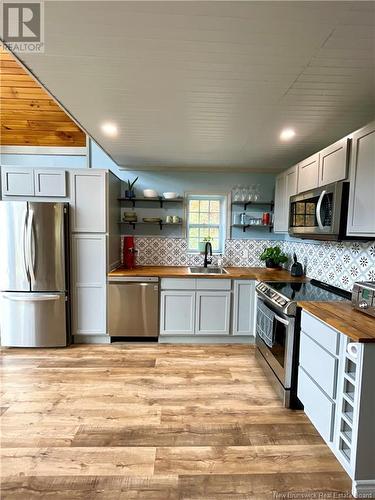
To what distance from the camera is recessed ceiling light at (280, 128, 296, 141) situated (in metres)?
2.42

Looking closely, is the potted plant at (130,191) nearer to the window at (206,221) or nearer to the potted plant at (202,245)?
the window at (206,221)

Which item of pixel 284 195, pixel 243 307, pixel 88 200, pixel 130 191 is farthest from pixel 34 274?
pixel 284 195

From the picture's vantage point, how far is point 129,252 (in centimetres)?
365

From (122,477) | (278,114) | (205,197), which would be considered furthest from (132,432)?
(205,197)

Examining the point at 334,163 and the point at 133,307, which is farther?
the point at 133,307

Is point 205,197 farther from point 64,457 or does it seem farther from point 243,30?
point 64,457

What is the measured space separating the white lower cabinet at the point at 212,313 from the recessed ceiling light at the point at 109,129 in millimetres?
2034

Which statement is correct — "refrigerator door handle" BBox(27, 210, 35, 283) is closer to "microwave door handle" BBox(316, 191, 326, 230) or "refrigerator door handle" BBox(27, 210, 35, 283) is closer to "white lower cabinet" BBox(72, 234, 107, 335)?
"white lower cabinet" BBox(72, 234, 107, 335)

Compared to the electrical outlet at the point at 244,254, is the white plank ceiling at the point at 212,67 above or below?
above

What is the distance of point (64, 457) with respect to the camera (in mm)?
1626

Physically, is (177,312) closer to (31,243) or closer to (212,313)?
(212,313)

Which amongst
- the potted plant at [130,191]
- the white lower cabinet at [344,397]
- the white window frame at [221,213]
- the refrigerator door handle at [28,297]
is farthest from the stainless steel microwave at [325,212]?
the refrigerator door handle at [28,297]

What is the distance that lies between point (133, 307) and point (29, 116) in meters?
2.89

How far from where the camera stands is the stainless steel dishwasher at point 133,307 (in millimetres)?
3145
